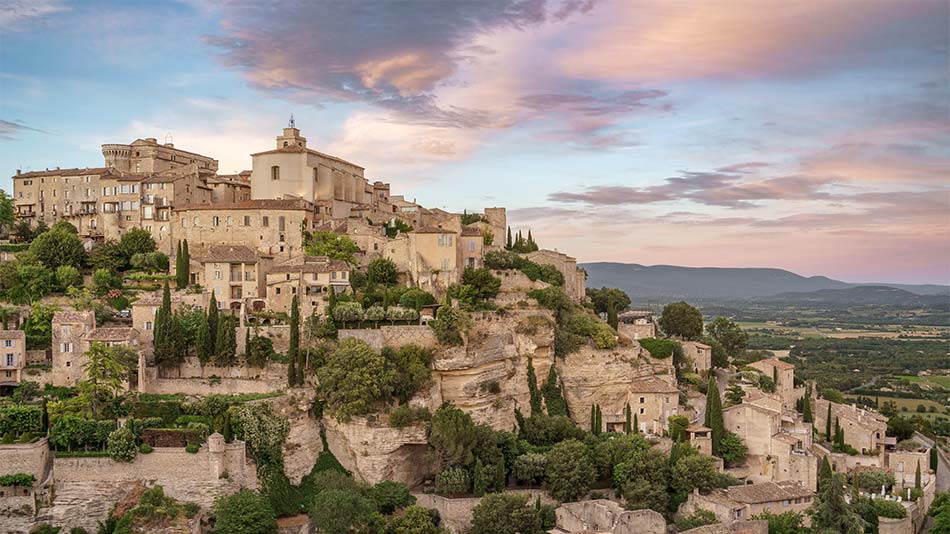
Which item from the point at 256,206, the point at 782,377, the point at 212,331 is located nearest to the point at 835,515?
A: the point at 782,377

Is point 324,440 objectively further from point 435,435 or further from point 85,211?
point 85,211

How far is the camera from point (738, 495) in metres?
40.3

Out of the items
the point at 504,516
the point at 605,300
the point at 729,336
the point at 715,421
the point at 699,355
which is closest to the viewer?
the point at 504,516

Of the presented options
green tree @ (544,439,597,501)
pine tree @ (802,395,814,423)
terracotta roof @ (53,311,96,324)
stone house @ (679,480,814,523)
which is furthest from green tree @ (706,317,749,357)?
terracotta roof @ (53,311,96,324)

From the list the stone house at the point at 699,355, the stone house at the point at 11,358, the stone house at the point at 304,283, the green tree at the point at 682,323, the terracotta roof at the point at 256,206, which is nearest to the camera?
the stone house at the point at 11,358

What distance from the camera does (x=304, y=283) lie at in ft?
157

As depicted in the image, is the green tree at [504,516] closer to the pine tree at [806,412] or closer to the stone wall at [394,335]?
the stone wall at [394,335]

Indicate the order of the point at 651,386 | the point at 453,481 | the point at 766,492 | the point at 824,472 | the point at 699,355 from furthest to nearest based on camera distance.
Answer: the point at 699,355 < the point at 651,386 < the point at 824,472 < the point at 766,492 < the point at 453,481

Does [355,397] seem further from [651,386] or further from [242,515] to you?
[651,386]

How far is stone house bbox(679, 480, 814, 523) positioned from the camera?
127 feet

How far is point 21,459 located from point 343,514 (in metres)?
13.1

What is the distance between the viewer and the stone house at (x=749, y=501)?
127ft

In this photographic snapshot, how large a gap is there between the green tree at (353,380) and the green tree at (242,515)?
20.3 ft

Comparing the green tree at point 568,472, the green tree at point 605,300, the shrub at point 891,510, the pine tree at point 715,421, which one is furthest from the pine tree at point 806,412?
the green tree at point 568,472
